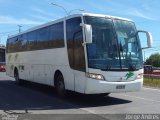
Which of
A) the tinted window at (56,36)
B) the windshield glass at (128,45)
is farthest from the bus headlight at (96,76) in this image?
the tinted window at (56,36)

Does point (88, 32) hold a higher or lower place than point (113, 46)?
higher

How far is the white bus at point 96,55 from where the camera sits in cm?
1323

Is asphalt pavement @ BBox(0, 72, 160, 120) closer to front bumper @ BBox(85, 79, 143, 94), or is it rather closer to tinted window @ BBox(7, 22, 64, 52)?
front bumper @ BBox(85, 79, 143, 94)

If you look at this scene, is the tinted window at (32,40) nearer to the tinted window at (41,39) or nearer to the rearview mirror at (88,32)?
the tinted window at (41,39)

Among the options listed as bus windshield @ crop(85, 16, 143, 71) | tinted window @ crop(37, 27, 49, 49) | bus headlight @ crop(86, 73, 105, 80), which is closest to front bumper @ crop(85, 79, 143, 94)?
bus headlight @ crop(86, 73, 105, 80)

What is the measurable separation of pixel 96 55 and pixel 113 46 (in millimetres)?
732

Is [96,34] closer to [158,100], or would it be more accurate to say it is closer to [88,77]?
[88,77]

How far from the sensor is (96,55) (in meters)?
13.3

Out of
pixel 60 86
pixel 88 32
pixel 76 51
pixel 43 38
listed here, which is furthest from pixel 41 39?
pixel 88 32

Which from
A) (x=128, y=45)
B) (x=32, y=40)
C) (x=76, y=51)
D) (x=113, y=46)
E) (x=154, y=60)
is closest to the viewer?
(x=113, y=46)

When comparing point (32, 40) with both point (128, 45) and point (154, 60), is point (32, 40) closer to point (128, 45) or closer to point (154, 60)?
point (128, 45)

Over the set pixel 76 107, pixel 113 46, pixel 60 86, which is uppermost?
pixel 113 46

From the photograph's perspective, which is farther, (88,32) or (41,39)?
(41,39)

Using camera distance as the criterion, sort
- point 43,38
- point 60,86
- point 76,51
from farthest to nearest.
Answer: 1. point 43,38
2. point 60,86
3. point 76,51
